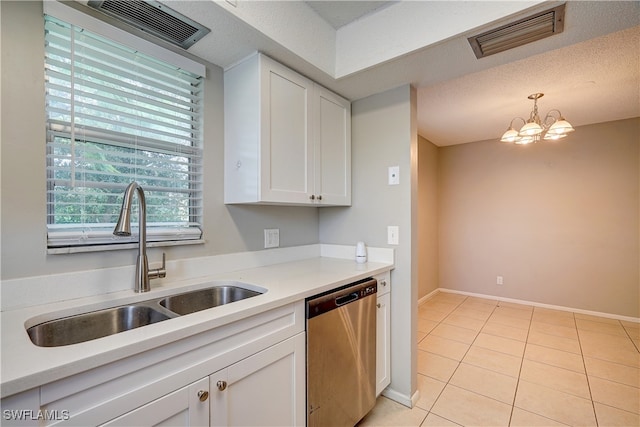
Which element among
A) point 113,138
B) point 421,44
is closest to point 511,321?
point 421,44

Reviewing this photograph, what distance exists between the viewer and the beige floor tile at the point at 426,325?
126 inches

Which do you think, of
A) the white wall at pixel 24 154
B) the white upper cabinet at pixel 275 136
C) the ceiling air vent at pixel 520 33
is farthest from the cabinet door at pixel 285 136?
the ceiling air vent at pixel 520 33

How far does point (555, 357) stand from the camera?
2.57 metres

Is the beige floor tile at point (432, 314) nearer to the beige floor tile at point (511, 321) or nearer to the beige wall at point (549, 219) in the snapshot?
the beige floor tile at point (511, 321)

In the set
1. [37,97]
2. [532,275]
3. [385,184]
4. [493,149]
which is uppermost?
[493,149]

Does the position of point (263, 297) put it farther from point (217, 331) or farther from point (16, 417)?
point (16, 417)

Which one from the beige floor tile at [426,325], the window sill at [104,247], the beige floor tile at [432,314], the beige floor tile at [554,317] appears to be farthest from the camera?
the beige floor tile at [432,314]

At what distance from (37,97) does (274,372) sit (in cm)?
143

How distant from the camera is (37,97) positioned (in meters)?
1.12

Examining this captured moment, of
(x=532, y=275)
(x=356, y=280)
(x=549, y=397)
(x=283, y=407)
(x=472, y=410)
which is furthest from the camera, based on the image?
(x=532, y=275)

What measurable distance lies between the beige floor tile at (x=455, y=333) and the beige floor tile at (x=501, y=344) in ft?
0.24

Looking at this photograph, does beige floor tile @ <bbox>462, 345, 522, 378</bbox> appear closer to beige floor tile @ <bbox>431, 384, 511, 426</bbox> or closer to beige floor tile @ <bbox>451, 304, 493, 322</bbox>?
beige floor tile @ <bbox>431, 384, 511, 426</bbox>

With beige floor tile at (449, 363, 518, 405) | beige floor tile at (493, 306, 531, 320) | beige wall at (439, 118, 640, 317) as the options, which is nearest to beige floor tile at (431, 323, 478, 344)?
beige floor tile at (449, 363, 518, 405)

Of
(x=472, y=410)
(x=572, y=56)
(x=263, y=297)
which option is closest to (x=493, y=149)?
(x=572, y=56)
